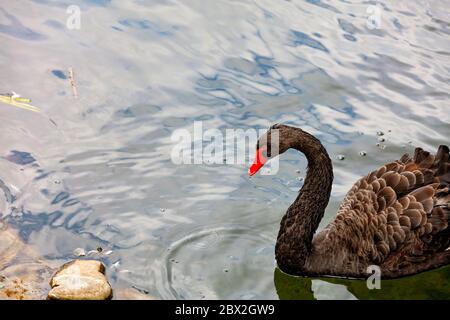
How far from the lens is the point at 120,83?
688 cm

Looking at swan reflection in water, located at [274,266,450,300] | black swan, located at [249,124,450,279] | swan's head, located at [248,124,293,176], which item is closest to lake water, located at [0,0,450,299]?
swan reflection in water, located at [274,266,450,300]

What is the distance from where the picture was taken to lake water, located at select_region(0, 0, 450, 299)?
5055 millimetres

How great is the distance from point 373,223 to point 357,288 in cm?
45

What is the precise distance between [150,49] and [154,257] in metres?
3.02

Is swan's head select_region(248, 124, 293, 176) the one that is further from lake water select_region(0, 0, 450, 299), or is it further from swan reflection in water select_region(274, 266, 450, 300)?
swan reflection in water select_region(274, 266, 450, 300)

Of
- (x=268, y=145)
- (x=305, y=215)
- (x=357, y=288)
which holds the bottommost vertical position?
(x=357, y=288)

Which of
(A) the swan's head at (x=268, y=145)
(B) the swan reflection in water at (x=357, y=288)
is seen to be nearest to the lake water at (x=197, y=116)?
(B) the swan reflection in water at (x=357, y=288)

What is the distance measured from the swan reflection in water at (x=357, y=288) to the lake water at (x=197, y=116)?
0.5 inches

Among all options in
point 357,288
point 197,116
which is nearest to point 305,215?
point 357,288

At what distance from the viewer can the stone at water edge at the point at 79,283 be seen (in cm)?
445

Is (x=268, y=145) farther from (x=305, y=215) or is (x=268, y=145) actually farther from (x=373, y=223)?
(x=373, y=223)

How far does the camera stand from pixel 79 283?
14.8 ft
